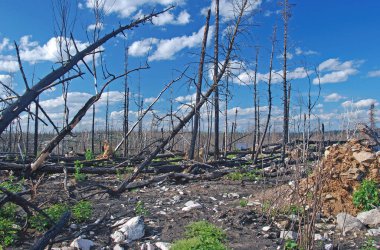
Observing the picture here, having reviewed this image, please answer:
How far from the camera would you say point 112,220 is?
619 cm

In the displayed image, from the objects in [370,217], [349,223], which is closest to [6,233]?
[349,223]

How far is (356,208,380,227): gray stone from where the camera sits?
584 centimetres

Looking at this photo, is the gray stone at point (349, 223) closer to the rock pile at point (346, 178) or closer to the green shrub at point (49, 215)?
the rock pile at point (346, 178)

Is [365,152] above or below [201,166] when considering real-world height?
above

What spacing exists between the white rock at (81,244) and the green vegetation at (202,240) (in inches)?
50.5

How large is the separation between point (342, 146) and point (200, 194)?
3.20m

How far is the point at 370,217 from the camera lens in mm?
5914

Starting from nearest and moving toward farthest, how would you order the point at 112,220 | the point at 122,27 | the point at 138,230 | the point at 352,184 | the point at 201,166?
the point at 122,27 < the point at 138,230 < the point at 112,220 < the point at 352,184 < the point at 201,166

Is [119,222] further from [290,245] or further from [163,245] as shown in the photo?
[290,245]

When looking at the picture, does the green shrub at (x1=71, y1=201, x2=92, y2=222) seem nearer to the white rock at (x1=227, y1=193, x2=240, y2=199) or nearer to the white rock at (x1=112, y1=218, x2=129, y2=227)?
the white rock at (x1=112, y1=218, x2=129, y2=227)

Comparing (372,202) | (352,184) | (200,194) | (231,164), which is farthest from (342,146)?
(231,164)

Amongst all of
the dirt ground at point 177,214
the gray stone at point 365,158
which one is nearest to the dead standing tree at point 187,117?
the dirt ground at point 177,214

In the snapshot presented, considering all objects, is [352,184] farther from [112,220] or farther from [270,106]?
[270,106]

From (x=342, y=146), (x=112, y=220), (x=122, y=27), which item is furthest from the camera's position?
(x=342, y=146)
